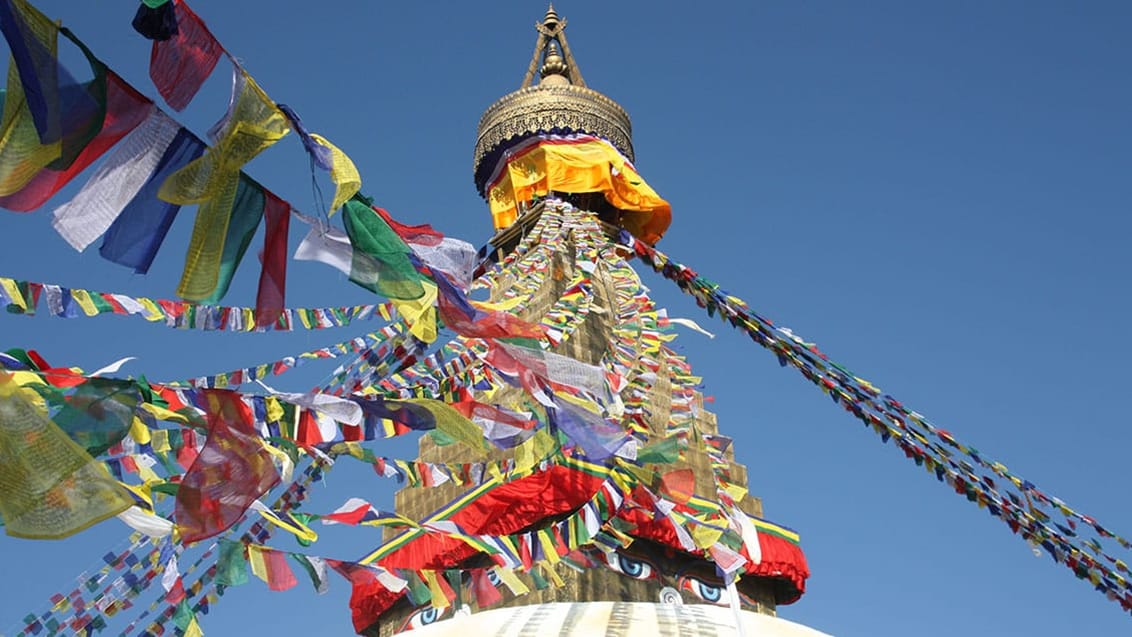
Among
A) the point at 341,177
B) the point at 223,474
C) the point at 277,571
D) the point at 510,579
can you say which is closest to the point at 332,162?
the point at 341,177

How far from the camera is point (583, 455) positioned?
546cm

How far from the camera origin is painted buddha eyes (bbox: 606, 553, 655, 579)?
27.7ft

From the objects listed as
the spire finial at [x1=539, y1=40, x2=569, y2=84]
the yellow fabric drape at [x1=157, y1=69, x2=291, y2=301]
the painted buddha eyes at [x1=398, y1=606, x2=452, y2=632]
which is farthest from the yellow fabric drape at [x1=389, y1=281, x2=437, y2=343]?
the spire finial at [x1=539, y1=40, x2=569, y2=84]

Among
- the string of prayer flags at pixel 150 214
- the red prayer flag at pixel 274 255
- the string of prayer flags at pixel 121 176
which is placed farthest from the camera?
the red prayer flag at pixel 274 255

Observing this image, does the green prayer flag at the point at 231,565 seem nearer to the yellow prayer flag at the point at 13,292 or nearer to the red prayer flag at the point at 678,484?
the yellow prayer flag at the point at 13,292

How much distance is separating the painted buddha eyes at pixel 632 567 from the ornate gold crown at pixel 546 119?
5.91m

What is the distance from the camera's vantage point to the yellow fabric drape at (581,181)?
12.4 meters

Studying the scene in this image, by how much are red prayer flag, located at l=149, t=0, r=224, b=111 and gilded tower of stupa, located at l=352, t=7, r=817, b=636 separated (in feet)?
5.07

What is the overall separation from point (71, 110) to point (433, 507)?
6.14 meters

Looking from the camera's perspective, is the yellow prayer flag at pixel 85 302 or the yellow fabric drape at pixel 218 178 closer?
the yellow fabric drape at pixel 218 178

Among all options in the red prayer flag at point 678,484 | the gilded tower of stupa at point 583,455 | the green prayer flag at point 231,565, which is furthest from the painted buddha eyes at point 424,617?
the green prayer flag at point 231,565

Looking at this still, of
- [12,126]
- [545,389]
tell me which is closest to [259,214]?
[12,126]

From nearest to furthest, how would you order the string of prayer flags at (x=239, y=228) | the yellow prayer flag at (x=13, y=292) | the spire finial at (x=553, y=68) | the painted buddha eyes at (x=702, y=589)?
the string of prayer flags at (x=239, y=228) < the yellow prayer flag at (x=13, y=292) < the painted buddha eyes at (x=702, y=589) < the spire finial at (x=553, y=68)

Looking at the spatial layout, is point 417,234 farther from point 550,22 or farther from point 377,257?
point 550,22
